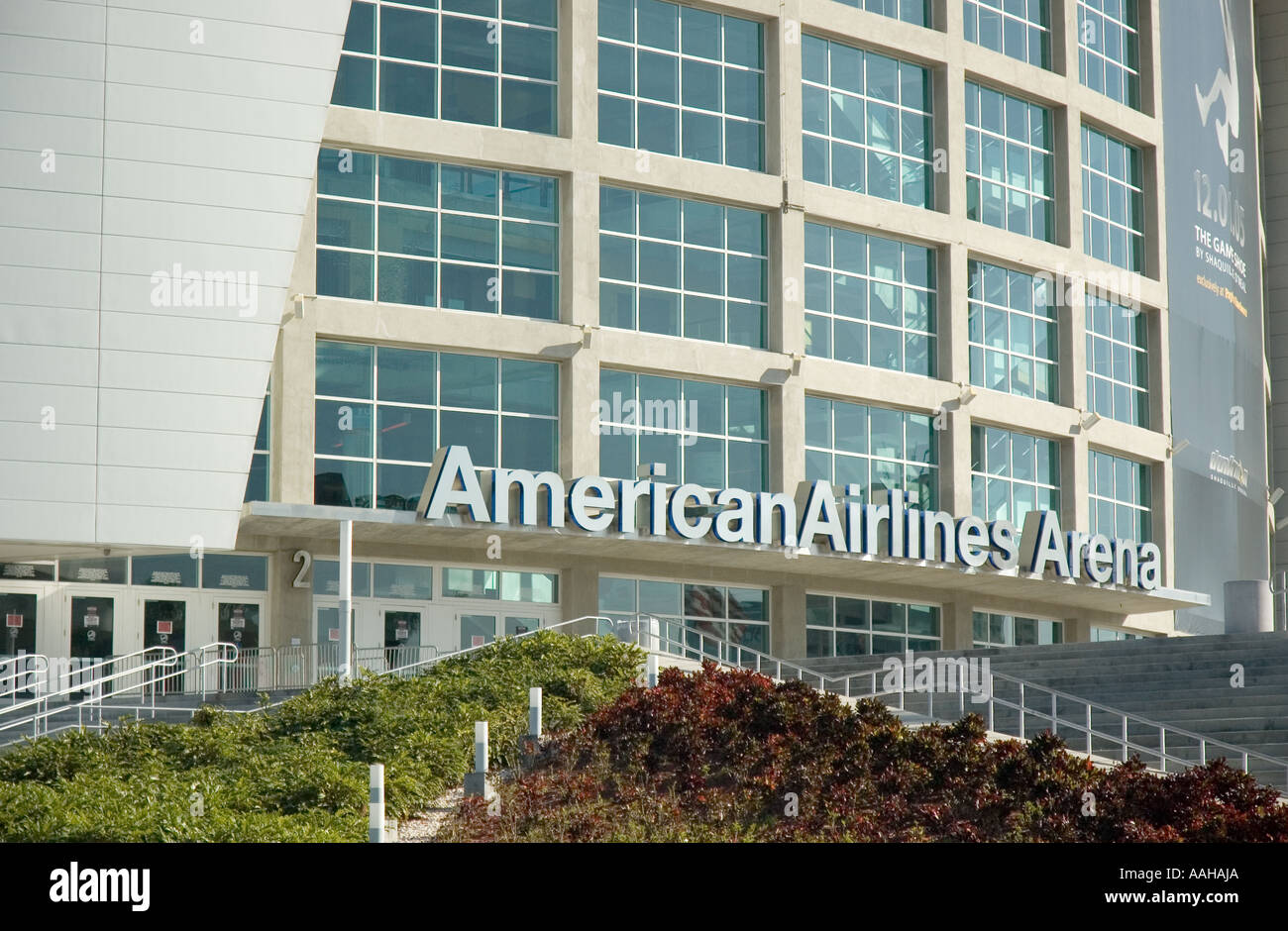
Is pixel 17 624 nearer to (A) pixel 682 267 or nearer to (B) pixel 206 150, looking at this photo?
(B) pixel 206 150

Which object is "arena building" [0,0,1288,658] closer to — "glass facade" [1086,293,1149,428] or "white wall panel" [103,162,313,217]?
"white wall panel" [103,162,313,217]

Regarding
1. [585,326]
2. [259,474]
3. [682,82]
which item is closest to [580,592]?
[585,326]

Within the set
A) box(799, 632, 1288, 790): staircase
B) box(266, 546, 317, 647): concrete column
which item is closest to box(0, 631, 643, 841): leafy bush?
box(799, 632, 1288, 790): staircase

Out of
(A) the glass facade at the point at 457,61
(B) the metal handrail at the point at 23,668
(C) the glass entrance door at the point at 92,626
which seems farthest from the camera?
(A) the glass facade at the point at 457,61

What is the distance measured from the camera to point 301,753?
656 inches

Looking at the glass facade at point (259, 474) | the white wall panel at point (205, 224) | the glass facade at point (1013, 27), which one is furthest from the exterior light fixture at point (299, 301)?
the glass facade at point (1013, 27)

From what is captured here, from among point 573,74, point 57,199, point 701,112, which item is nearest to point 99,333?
point 57,199

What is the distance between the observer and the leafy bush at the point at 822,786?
1385 centimetres

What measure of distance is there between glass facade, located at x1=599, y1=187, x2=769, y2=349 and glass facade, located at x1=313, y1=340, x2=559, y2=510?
7.92 ft

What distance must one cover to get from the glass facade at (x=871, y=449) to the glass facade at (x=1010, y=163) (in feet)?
18.5

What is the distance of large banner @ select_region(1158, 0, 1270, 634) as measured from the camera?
44625 millimetres

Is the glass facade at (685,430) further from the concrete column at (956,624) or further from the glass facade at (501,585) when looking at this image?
the concrete column at (956,624)
